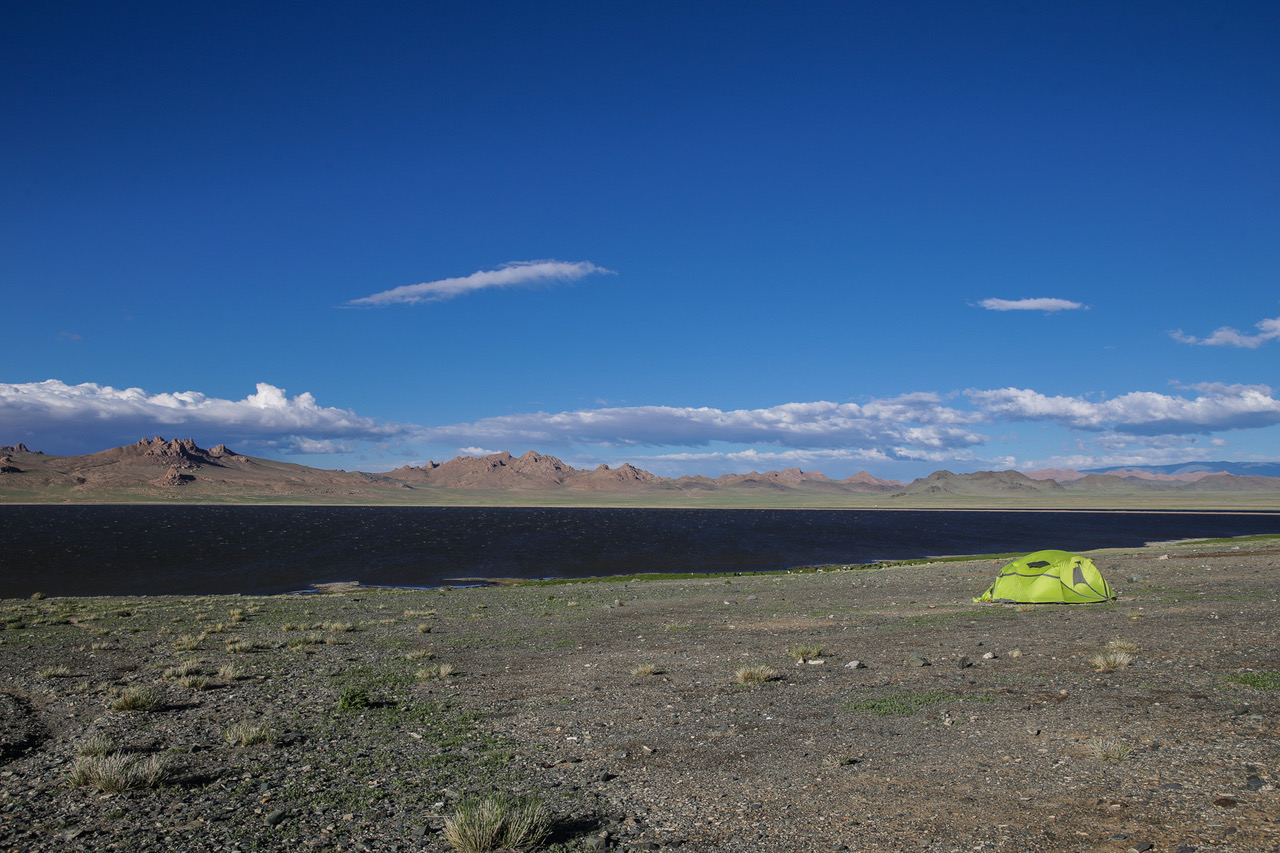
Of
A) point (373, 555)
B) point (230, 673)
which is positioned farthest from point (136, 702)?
point (373, 555)

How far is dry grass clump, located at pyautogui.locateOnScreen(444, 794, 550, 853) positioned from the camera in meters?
6.17

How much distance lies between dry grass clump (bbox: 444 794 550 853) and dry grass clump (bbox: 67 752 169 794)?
3529 millimetres

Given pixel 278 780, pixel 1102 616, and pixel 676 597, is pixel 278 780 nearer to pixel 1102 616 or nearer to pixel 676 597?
pixel 1102 616

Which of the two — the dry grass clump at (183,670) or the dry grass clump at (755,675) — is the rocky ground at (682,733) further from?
the dry grass clump at (755,675)

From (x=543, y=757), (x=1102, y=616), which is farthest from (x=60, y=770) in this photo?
(x=1102, y=616)

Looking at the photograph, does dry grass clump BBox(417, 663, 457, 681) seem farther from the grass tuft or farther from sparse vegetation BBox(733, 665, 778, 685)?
the grass tuft

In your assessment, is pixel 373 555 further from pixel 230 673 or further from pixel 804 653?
pixel 804 653

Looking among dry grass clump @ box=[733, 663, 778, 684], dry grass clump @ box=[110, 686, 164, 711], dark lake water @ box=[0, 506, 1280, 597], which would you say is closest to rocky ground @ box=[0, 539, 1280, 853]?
dry grass clump @ box=[110, 686, 164, 711]

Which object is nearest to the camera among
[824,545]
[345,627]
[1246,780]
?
[1246,780]

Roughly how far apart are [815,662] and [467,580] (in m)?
33.5

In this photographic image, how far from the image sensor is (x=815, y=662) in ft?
46.5

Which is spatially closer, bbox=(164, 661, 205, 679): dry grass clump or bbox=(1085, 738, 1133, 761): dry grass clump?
bbox=(1085, 738, 1133, 761): dry grass clump

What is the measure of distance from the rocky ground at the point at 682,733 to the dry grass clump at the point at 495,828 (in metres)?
0.26

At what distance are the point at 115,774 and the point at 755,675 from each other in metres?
9.07
